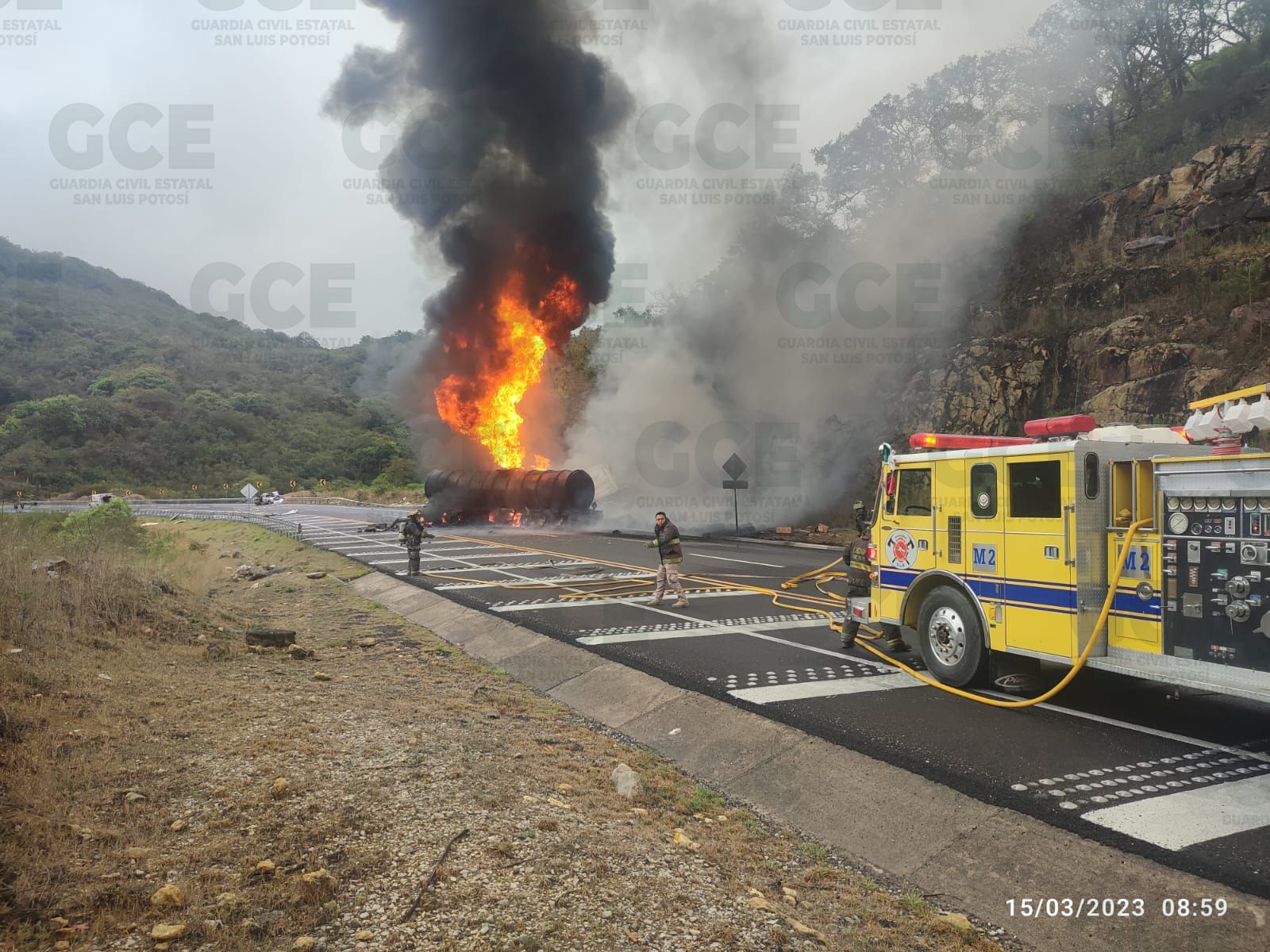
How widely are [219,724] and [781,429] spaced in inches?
977

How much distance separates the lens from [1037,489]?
6.14 m

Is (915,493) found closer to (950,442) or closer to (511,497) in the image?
(950,442)

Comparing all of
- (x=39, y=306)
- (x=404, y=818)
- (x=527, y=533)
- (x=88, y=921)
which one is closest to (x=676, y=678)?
(x=404, y=818)

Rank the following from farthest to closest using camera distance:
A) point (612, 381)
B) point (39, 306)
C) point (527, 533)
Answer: point (39, 306), point (612, 381), point (527, 533)

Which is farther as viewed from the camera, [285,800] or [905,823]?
[905,823]

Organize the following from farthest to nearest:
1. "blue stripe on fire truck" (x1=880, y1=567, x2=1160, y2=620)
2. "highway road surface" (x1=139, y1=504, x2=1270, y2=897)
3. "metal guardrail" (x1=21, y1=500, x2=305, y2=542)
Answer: "metal guardrail" (x1=21, y1=500, x2=305, y2=542) < "blue stripe on fire truck" (x1=880, y1=567, x2=1160, y2=620) < "highway road surface" (x1=139, y1=504, x2=1270, y2=897)

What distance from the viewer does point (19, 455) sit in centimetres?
5688

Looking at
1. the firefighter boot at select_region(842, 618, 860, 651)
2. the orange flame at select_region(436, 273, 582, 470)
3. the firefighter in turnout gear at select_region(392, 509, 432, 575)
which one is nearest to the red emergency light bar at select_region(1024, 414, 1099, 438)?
the firefighter boot at select_region(842, 618, 860, 651)

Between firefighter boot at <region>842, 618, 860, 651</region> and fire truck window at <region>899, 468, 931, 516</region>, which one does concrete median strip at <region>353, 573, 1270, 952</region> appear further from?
fire truck window at <region>899, 468, 931, 516</region>

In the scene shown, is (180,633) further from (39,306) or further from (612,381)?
(39,306)

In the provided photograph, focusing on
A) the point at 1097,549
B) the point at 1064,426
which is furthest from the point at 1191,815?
the point at 1064,426

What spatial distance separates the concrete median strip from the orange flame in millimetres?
25313

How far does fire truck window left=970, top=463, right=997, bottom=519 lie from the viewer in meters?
6.59

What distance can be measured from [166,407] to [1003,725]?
262 feet
